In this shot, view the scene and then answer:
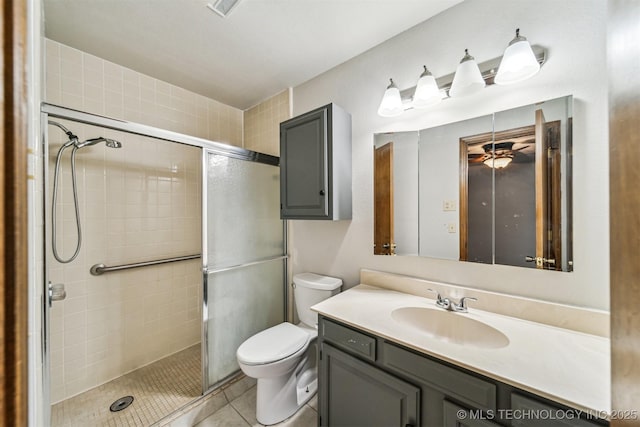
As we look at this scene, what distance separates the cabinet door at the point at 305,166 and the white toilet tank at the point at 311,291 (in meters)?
0.50

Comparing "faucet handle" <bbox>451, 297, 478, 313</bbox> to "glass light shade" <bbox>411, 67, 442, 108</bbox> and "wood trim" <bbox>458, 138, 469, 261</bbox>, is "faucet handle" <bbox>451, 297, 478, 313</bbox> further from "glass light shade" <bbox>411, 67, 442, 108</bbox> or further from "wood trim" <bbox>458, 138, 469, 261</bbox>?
"glass light shade" <bbox>411, 67, 442, 108</bbox>

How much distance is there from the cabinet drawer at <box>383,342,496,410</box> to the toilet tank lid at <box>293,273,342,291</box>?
2.29ft

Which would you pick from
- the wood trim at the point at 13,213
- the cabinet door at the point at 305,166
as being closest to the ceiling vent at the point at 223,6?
the cabinet door at the point at 305,166

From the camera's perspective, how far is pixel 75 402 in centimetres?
160

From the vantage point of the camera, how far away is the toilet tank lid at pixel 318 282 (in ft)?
5.61

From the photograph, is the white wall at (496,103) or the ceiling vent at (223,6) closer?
the white wall at (496,103)

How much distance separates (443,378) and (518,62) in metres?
1.38

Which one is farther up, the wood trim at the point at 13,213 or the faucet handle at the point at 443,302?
the wood trim at the point at 13,213

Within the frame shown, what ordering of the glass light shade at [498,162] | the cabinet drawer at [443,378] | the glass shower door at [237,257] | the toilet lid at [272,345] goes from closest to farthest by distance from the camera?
the cabinet drawer at [443,378]
the glass light shade at [498,162]
the toilet lid at [272,345]
the glass shower door at [237,257]

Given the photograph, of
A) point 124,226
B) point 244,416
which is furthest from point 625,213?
point 124,226

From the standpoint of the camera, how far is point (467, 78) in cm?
122

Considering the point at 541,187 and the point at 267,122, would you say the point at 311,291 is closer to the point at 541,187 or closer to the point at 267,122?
the point at 541,187

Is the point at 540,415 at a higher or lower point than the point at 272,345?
higher

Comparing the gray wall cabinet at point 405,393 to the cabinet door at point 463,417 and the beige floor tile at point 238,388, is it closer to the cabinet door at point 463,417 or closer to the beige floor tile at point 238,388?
the cabinet door at point 463,417
